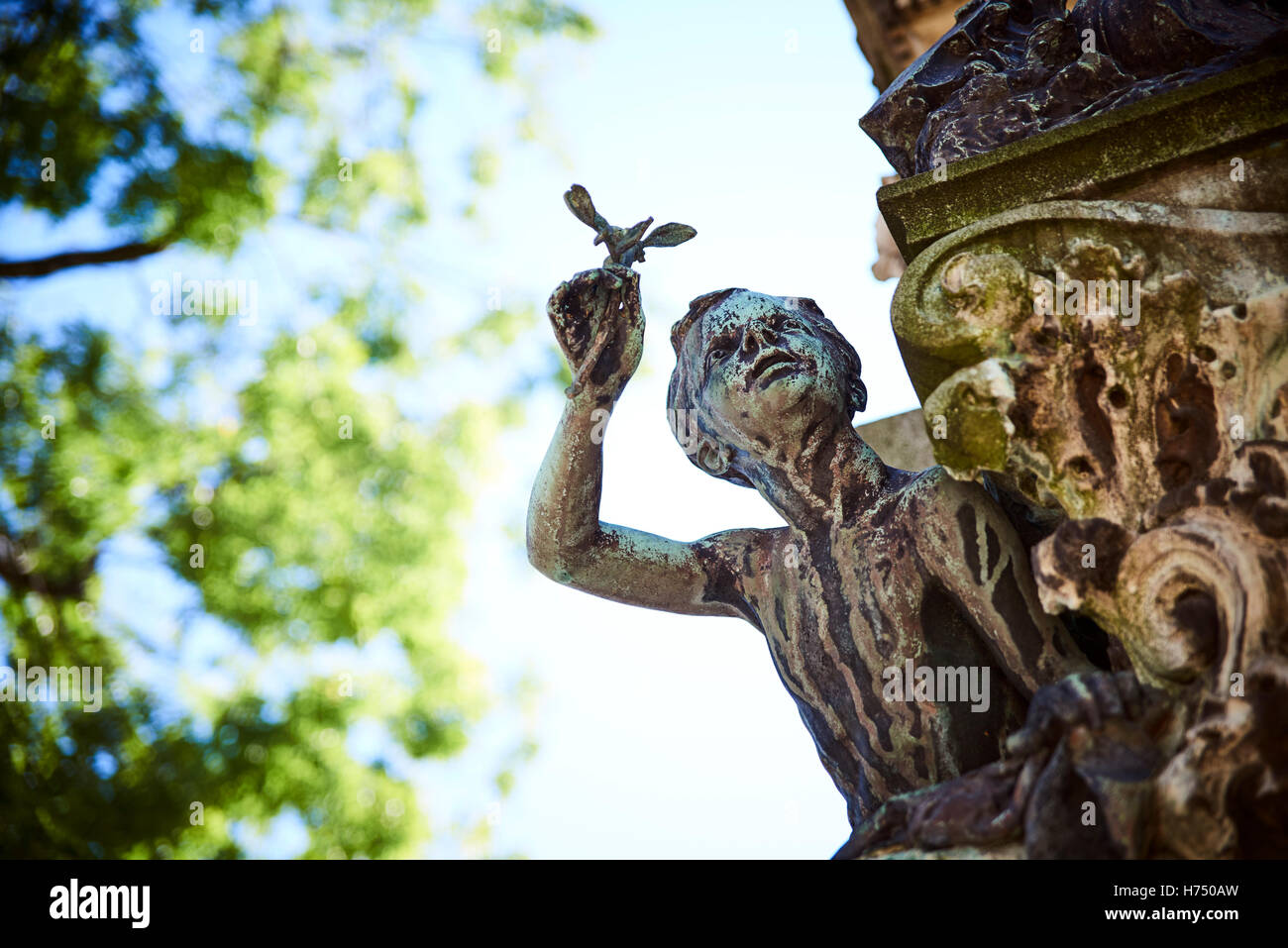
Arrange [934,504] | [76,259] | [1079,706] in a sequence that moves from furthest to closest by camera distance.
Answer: [76,259]
[934,504]
[1079,706]

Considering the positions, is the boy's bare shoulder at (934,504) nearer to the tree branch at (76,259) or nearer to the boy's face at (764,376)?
the boy's face at (764,376)

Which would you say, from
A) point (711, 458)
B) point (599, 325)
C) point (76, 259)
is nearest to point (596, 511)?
point (711, 458)

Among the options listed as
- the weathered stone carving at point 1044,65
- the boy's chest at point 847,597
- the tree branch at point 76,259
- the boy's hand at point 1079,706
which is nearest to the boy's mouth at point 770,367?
the boy's chest at point 847,597

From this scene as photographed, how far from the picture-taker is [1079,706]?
189 centimetres

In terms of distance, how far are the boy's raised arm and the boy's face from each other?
21cm

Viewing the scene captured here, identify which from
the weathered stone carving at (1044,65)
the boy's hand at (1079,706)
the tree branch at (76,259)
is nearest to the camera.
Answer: the boy's hand at (1079,706)

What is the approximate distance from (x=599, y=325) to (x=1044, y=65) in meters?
1.11

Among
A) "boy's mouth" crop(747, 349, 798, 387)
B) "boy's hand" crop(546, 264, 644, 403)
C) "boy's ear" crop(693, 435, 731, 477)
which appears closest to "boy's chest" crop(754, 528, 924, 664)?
"boy's ear" crop(693, 435, 731, 477)

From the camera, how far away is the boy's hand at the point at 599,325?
2732 millimetres

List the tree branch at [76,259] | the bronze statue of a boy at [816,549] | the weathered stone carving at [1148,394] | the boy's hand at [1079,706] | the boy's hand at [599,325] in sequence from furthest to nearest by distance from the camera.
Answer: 1. the tree branch at [76,259]
2. the boy's hand at [599,325]
3. the bronze statue of a boy at [816,549]
4. the boy's hand at [1079,706]
5. the weathered stone carving at [1148,394]

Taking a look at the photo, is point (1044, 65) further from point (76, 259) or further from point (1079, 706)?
point (76, 259)
